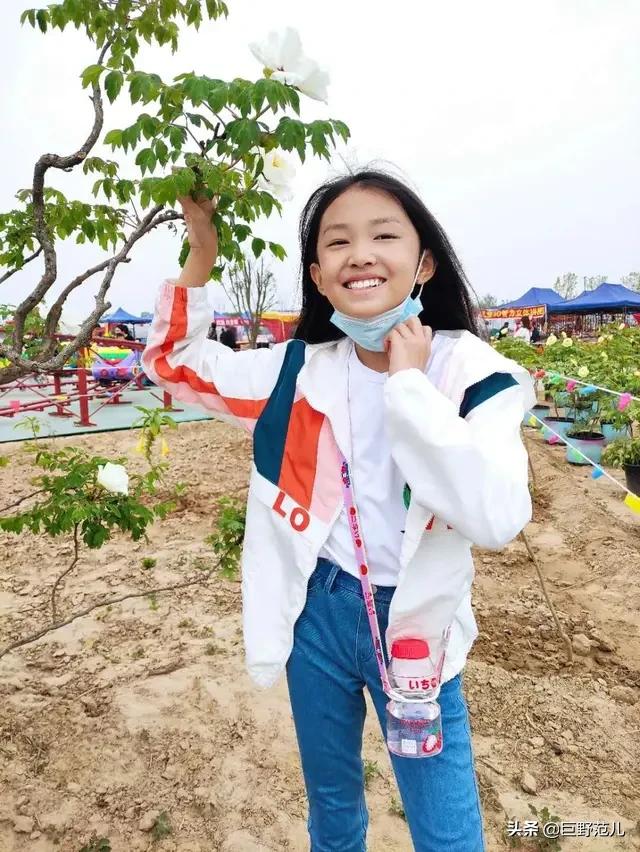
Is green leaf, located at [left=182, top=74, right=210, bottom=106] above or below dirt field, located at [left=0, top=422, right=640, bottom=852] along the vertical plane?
above

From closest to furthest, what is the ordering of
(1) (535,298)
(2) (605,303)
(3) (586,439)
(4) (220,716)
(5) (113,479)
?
(5) (113,479)
(4) (220,716)
(3) (586,439)
(2) (605,303)
(1) (535,298)

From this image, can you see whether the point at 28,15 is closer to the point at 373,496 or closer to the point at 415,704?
the point at 373,496

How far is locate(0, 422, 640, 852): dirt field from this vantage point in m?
2.02

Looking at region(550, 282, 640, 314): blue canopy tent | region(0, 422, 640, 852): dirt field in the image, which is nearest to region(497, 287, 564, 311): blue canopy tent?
region(550, 282, 640, 314): blue canopy tent

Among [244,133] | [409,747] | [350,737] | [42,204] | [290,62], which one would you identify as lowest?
[350,737]

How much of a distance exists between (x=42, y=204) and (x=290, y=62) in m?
0.73

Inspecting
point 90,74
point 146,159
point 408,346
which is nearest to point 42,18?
point 90,74

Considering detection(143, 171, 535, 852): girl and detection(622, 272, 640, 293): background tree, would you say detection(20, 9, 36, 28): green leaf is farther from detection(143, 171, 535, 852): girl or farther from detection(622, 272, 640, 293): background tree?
detection(622, 272, 640, 293): background tree

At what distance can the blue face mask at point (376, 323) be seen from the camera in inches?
45.1

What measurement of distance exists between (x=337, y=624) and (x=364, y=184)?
0.85 m

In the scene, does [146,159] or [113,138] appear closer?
[146,159]

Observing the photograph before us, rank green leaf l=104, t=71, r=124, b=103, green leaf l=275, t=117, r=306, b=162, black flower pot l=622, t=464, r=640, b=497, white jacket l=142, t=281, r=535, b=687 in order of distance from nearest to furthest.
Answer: white jacket l=142, t=281, r=535, b=687
green leaf l=275, t=117, r=306, b=162
green leaf l=104, t=71, r=124, b=103
black flower pot l=622, t=464, r=640, b=497

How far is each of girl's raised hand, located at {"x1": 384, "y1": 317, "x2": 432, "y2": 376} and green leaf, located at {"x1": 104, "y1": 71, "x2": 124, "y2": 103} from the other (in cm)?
91

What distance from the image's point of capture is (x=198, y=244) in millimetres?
1336
